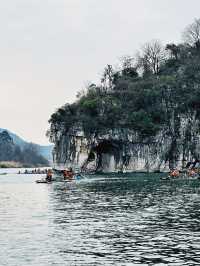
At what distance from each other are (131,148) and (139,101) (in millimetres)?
13981

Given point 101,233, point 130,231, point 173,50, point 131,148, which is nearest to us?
point 101,233

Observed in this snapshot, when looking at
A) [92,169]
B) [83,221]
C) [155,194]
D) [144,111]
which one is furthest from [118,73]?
[83,221]

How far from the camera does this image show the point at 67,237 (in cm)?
3064

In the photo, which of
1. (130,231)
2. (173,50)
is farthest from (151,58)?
(130,231)

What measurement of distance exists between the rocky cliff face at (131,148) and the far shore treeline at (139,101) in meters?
1.80

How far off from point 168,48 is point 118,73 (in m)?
17.5

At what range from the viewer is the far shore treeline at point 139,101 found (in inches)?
5522

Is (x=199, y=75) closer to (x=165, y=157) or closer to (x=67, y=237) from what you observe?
(x=165, y=157)

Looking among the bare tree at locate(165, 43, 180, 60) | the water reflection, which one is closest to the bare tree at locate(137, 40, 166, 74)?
the bare tree at locate(165, 43, 180, 60)

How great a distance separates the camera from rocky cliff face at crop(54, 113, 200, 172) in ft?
446

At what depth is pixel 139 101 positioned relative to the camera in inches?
5768

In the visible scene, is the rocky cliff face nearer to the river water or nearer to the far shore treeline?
the far shore treeline

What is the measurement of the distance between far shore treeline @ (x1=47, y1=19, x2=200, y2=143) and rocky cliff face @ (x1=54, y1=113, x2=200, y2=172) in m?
1.80

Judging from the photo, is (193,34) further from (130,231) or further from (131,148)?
(130,231)
